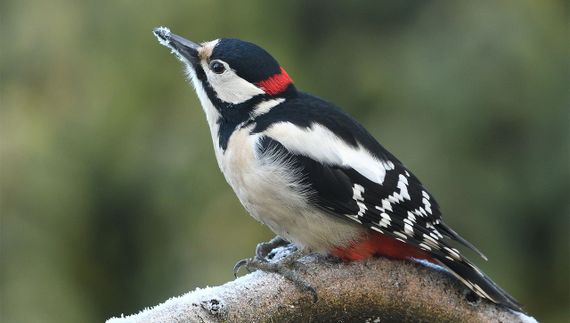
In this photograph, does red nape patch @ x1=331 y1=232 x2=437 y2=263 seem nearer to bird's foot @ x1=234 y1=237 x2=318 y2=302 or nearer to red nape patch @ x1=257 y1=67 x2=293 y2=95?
bird's foot @ x1=234 y1=237 x2=318 y2=302

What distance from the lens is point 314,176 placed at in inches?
102

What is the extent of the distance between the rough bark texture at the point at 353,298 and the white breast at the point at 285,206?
0.25ft

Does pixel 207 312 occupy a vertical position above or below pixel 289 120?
below

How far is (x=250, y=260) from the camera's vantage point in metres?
2.48

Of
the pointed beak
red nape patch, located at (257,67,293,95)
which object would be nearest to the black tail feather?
red nape patch, located at (257,67,293,95)

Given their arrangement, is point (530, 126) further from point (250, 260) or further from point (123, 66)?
point (250, 260)

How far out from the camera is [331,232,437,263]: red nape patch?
8.28ft

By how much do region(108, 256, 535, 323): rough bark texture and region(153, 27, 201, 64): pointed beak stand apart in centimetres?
68

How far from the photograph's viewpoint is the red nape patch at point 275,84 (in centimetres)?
269

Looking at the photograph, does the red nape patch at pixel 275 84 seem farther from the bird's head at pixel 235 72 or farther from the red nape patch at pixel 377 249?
the red nape patch at pixel 377 249

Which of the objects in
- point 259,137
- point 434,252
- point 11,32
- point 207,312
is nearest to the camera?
point 207,312

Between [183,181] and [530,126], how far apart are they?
4.96 ft

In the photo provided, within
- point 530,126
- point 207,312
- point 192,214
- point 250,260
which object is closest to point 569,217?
point 530,126

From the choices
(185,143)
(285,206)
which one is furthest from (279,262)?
(185,143)
